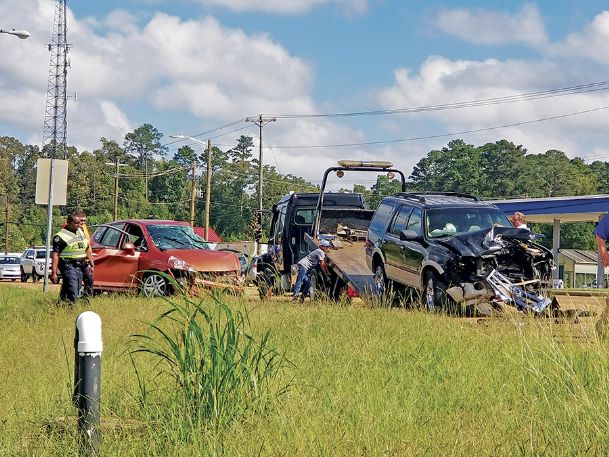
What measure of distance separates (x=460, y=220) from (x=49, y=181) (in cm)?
1029

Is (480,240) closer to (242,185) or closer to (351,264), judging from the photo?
(351,264)

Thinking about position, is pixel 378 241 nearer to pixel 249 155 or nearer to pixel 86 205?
pixel 86 205

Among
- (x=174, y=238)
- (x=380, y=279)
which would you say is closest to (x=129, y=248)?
(x=174, y=238)

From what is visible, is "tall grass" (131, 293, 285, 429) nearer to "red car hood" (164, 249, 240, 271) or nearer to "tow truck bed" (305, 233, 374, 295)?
"tow truck bed" (305, 233, 374, 295)

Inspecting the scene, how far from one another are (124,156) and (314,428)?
137 m

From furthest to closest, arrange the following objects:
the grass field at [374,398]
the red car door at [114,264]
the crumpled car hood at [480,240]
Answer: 1. the red car door at [114,264]
2. the crumpled car hood at [480,240]
3. the grass field at [374,398]

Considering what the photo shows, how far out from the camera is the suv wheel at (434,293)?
12.7 m

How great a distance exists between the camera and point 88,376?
5133 mm

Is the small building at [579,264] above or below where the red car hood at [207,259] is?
below

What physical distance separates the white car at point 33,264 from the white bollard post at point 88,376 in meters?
39.0

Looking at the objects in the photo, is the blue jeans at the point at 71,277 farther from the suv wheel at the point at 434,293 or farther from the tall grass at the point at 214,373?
the tall grass at the point at 214,373

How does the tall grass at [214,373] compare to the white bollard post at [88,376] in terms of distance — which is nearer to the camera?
the white bollard post at [88,376]

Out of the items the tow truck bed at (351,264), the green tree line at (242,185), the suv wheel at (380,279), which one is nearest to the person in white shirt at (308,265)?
the tow truck bed at (351,264)

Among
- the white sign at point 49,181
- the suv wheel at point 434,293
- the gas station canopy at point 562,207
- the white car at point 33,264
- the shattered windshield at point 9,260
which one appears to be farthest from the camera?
the shattered windshield at point 9,260
